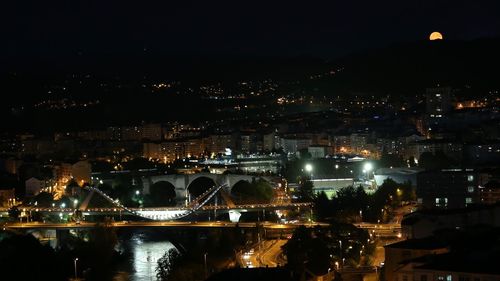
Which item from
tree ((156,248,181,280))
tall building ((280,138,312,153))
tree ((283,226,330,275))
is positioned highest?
tall building ((280,138,312,153))

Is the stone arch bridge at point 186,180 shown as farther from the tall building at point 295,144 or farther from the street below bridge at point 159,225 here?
the tall building at point 295,144

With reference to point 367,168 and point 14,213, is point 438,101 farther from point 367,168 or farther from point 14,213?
point 14,213

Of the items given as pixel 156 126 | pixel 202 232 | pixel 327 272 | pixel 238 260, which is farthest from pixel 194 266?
pixel 156 126

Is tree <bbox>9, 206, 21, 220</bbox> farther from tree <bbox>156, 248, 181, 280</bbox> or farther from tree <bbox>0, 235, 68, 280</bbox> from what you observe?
tree <bbox>0, 235, 68, 280</bbox>

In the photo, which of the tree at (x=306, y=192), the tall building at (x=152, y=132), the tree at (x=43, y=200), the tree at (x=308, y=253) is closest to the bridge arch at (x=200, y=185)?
the tree at (x=306, y=192)

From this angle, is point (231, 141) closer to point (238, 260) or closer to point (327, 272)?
point (238, 260)

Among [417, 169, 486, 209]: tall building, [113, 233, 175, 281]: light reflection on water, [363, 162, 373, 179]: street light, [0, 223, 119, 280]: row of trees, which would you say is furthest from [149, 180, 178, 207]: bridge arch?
[417, 169, 486, 209]: tall building

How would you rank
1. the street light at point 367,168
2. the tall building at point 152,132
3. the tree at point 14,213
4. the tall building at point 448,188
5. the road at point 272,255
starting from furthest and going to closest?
1. the tall building at point 152,132
2. the street light at point 367,168
3. the tree at point 14,213
4. the tall building at point 448,188
5. the road at point 272,255

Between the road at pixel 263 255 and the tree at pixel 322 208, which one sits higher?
the tree at pixel 322 208

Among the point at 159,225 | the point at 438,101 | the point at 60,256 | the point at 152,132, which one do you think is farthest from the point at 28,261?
the point at 152,132
